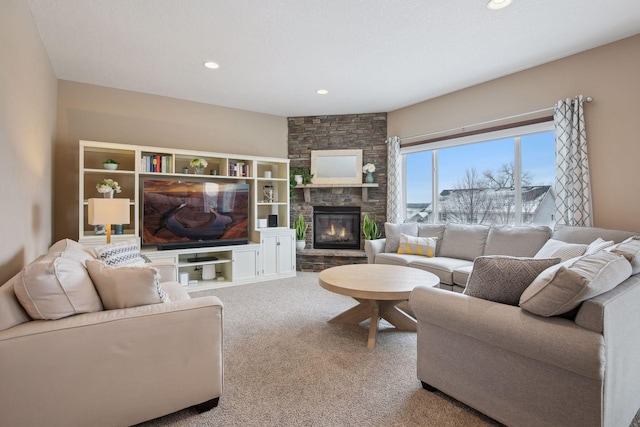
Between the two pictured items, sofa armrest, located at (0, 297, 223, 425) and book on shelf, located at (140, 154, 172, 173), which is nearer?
sofa armrest, located at (0, 297, 223, 425)

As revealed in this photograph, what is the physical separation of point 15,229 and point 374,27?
3094mm

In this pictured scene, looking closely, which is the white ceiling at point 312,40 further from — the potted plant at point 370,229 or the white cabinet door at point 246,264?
the white cabinet door at point 246,264

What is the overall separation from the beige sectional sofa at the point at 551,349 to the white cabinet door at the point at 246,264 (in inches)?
125

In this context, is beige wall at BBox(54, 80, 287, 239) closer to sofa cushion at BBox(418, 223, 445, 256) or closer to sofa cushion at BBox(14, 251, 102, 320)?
sofa cushion at BBox(418, 223, 445, 256)

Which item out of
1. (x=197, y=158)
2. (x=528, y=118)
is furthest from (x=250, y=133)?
(x=528, y=118)

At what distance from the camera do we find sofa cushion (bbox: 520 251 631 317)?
4.32ft

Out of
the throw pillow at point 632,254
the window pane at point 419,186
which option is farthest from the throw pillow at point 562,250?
the window pane at point 419,186

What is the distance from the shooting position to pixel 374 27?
2.70m

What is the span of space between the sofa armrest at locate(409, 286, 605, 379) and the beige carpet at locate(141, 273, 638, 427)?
0.45 metres

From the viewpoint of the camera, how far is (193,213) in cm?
427

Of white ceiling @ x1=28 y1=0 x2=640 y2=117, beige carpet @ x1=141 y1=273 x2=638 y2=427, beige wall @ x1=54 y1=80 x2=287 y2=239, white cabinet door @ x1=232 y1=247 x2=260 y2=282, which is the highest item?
white ceiling @ x1=28 y1=0 x2=640 y2=117

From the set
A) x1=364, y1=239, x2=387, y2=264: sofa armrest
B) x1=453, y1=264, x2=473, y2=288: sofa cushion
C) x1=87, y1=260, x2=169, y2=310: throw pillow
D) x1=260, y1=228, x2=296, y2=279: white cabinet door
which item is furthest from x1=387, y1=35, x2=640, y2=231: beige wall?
x1=87, y1=260, x2=169, y2=310: throw pillow

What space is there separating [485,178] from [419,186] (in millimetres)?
996

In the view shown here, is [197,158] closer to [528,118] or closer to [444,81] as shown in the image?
[444,81]
